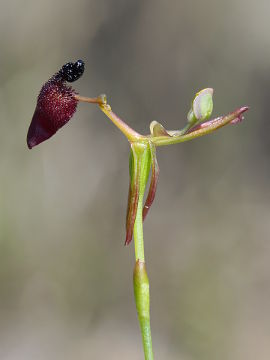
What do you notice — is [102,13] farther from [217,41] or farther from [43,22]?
[217,41]

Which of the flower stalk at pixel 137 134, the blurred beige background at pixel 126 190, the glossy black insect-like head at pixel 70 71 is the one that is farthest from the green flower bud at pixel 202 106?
the blurred beige background at pixel 126 190

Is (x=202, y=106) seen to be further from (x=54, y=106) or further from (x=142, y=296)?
(x=142, y=296)

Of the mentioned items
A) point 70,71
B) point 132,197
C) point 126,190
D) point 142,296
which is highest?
point 70,71

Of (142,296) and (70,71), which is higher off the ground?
(70,71)

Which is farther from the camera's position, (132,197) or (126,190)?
(126,190)

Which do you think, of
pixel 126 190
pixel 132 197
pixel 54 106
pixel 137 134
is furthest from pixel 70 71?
pixel 126 190

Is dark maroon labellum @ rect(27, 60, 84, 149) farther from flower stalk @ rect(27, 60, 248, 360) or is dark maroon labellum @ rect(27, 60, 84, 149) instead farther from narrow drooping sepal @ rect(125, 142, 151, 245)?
narrow drooping sepal @ rect(125, 142, 151, 245)
